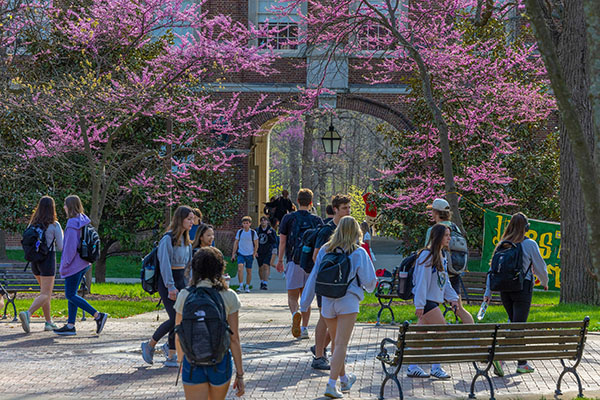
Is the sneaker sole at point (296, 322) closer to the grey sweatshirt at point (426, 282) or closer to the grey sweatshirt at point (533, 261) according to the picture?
the grey sweatshirt at point (426, 282)

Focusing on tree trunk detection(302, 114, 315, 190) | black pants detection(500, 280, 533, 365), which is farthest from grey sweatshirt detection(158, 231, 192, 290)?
tree trunk detection(302, 114, 315, 190)

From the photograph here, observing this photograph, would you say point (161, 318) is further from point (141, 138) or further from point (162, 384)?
point (141, 138)

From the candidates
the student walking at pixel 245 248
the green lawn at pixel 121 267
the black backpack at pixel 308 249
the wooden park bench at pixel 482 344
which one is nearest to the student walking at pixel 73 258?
the black backpack at pixel 308 249

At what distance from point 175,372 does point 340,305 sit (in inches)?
85.6

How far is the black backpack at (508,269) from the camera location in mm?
9008

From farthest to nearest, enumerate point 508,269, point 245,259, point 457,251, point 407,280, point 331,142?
1. point 331,142
2. point 245,259
3. point 457,251
4. point 508,269
5. point 407,280

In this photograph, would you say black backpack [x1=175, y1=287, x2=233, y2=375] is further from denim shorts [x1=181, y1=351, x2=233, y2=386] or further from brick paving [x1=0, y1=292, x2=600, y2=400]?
brick paving [x1=0, y1=292, x2=600, y2=400]

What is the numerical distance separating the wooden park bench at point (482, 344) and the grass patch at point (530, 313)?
4207 millimetres

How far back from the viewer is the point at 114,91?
1577cm

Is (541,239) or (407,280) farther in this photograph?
(541,239)

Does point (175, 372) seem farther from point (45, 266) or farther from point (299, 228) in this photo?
point (45, 266)

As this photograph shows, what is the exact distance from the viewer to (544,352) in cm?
822

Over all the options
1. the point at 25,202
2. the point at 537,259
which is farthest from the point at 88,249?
the point at 25,202


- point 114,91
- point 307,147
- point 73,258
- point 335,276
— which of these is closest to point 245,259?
point 114,91
